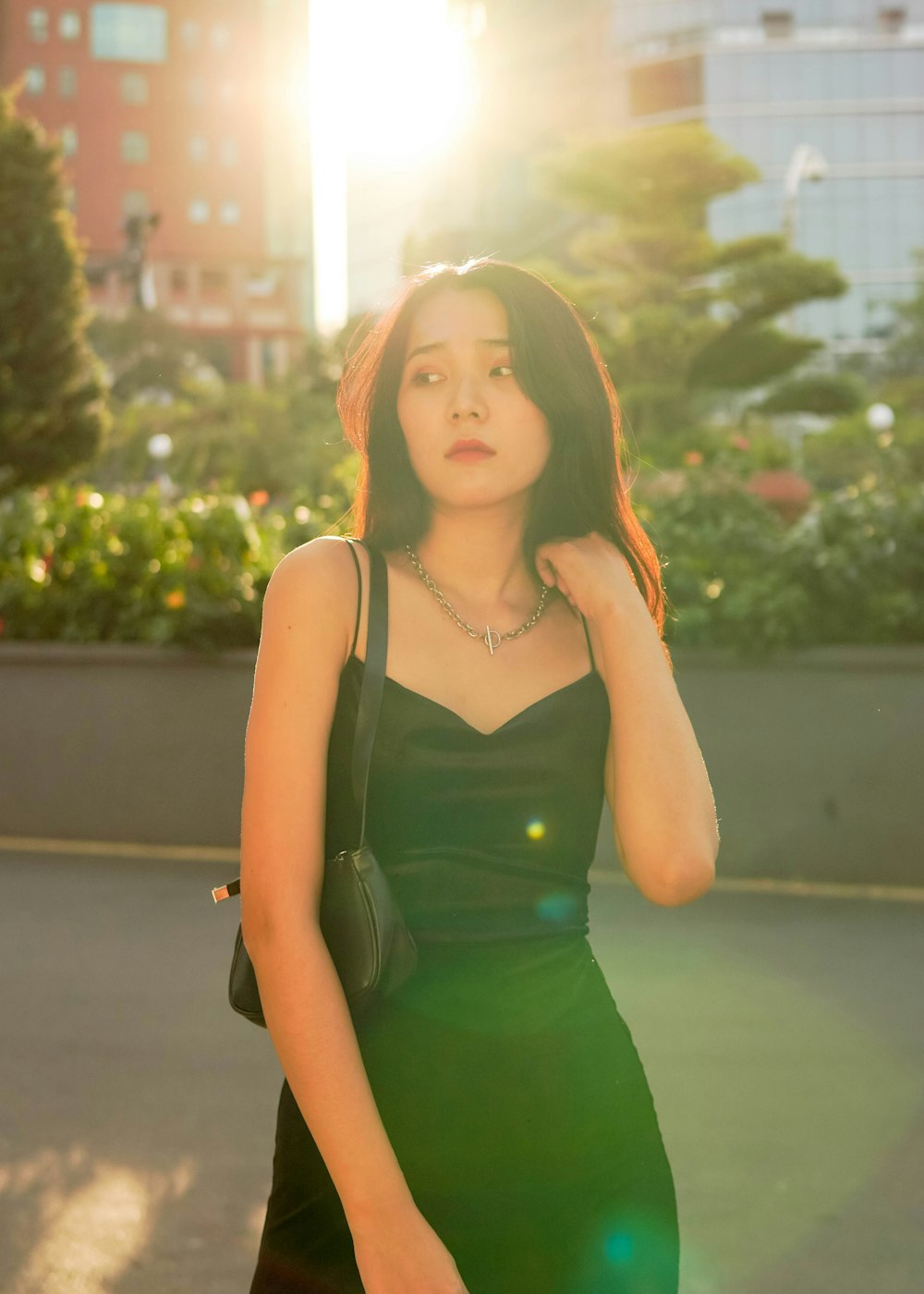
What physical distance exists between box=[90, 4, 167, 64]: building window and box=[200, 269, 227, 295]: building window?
11.8 metres

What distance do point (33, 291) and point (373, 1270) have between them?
16.4 metres

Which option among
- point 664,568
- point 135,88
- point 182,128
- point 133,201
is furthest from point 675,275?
point 135,88

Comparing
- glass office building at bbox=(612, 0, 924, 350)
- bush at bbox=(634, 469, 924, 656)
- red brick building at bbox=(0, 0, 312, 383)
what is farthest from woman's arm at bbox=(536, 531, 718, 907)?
red brick building at bbox=(0, 0, 312, 383)

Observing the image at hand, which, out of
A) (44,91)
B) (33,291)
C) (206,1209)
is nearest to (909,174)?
(44,91)

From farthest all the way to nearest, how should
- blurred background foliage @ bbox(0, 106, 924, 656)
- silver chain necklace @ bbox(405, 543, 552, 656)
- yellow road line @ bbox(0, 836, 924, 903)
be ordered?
blurred background foliage @ bbox(0, 106, 924, 656) < yellow road line @ bbox(0, 836, 924, 903) < silver chain necklace @ bbox(405, 543, 552, 656)

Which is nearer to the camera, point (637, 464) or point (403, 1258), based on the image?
point (403, 1258)

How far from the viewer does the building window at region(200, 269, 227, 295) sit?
90.9 meters

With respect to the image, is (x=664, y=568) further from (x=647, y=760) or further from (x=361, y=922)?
(x=361, y=922)

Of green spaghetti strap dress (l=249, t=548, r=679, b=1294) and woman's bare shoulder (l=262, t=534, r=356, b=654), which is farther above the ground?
woman's bare shoulder (l=262, t=534, r=356, b=654)

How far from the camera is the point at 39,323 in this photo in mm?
16969

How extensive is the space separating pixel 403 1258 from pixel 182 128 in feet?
309

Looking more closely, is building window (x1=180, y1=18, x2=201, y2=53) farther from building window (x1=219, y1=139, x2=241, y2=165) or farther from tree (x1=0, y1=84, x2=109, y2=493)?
tree (x1=0, y1=84, x2=109, y2=493)

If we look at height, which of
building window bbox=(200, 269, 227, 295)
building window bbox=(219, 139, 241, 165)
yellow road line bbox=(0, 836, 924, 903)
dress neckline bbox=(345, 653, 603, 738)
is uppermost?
building window bbox=(219, 139, 241, 165)

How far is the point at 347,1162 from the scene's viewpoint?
1.46 m
